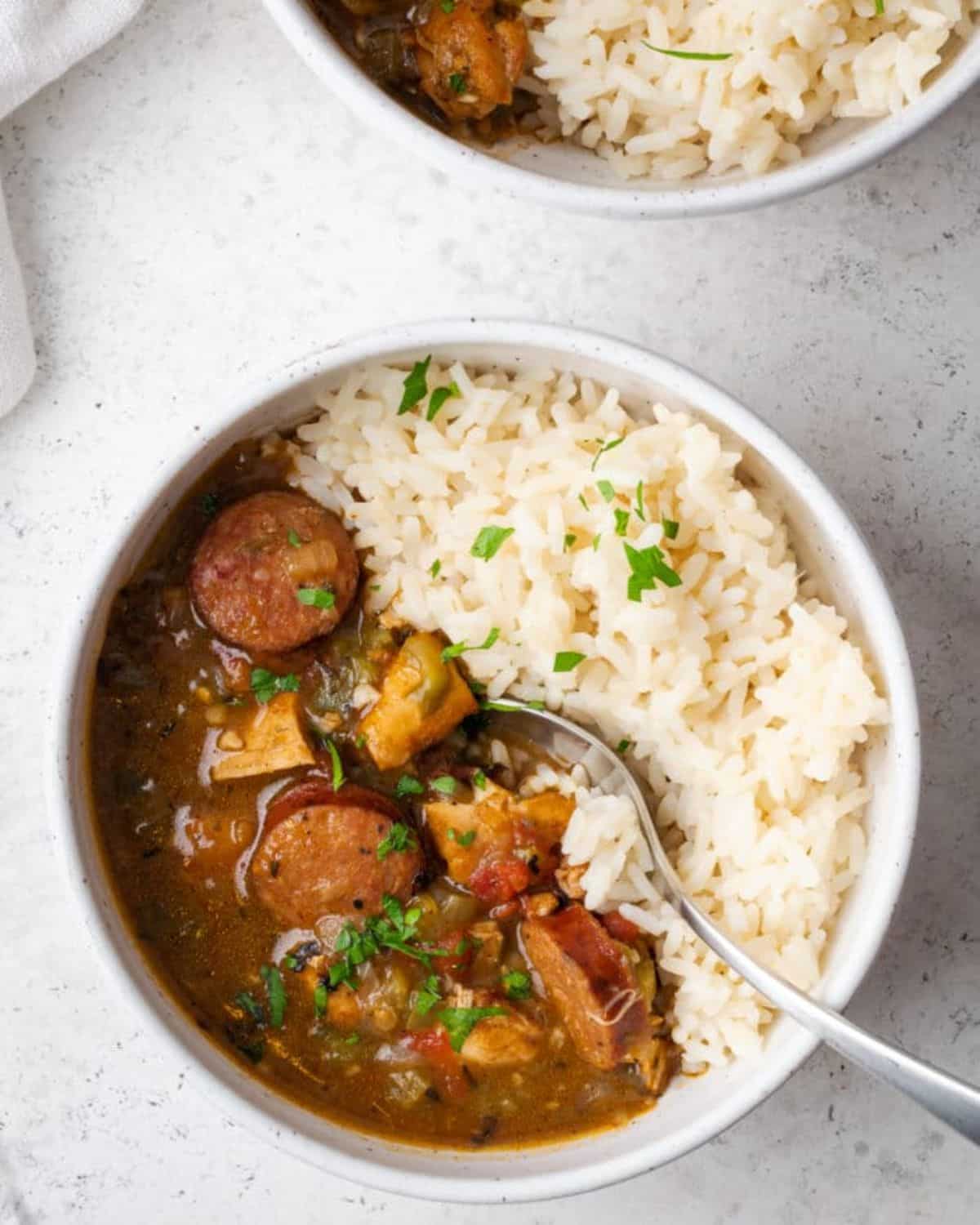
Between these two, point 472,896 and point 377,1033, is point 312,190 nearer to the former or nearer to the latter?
point 472,896

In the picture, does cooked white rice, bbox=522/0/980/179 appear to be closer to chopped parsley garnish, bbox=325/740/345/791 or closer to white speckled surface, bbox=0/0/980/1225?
white speckled surface, bbox=0/0/980/1225

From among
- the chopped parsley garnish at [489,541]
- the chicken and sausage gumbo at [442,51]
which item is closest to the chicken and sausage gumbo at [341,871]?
the chopped parsley garnish at [489,541]

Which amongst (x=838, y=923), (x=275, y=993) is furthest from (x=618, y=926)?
(x=275, y=993)

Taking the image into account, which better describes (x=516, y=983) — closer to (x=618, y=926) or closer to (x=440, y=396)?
(x=618, y=926)

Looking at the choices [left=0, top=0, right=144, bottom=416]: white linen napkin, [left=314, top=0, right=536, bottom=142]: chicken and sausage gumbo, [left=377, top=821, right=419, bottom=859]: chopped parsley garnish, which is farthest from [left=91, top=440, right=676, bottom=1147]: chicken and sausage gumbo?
[left=314, top=0, right=536, bottom=142]: chicken and sausage gumbo

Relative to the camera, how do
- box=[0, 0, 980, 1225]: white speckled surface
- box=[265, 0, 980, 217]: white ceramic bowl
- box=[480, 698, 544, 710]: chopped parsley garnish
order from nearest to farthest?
1. box=[265, 0, 980, 217]: white ceramic bowl
2. box=[480, 698, 544, 710]: chopped parsley garnish
3. box=[0, 0, 980, 1225]: white speckled surface
